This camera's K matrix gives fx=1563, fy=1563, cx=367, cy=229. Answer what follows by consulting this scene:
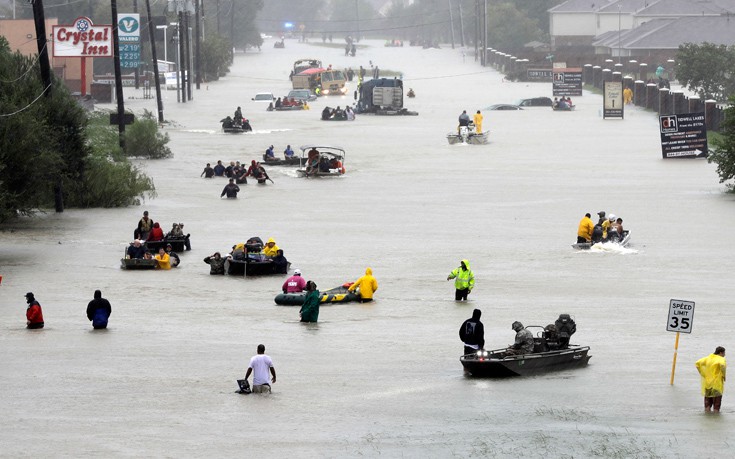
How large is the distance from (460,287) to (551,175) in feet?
105

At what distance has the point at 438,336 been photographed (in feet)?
99.8

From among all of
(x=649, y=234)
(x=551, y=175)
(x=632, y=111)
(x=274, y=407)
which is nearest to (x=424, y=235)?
(x=649, y=234)

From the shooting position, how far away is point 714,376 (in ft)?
75.9

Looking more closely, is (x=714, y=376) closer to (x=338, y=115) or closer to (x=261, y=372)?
(x=261, y=372)

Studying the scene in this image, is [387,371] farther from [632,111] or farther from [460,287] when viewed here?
[632,111]

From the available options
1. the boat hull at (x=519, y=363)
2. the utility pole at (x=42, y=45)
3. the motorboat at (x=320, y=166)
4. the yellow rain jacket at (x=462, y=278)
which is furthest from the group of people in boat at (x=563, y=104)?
Answer: the boat hull at (x=519, y=363)

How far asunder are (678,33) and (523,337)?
126753mm

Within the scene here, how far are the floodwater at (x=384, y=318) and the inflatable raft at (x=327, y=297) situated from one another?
0.38 m

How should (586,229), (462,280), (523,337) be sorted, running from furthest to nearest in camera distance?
1. (586,229)
2. (462,280)
3. (523,337)

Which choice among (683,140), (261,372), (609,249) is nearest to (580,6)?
(683,140)

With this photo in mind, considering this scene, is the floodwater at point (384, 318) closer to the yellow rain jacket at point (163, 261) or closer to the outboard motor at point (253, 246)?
the yellow rain jacket at point (163, 261)

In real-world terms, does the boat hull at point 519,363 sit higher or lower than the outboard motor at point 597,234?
lower

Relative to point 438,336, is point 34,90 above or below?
above

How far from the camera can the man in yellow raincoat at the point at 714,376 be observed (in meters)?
23.0
